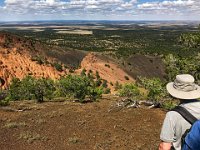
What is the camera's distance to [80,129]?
13.6 m

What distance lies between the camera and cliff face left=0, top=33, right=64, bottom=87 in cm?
4709

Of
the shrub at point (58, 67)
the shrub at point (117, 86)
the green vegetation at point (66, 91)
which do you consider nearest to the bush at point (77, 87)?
the green vegetation at point (66, 91)

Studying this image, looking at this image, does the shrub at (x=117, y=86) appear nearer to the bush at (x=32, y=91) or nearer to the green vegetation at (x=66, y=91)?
the green vegetation at (x=66, y=91)

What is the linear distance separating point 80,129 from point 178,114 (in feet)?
31.3

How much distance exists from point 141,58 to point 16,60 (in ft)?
117

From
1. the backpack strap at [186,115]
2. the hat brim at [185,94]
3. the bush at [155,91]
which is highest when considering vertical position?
the hat brim at [185,94]

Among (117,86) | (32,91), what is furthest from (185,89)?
(117,86)

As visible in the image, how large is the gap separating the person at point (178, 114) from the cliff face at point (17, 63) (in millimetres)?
42516

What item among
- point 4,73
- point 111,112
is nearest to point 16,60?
point 4,73

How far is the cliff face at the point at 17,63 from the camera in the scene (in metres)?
47.1

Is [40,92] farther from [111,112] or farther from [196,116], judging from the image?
[196,116]

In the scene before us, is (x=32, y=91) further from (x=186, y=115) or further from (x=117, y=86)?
(x=117, y=86)

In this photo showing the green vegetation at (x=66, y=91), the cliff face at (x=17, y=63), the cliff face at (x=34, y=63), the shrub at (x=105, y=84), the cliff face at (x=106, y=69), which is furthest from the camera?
the cliff face at (x=106, y=69)

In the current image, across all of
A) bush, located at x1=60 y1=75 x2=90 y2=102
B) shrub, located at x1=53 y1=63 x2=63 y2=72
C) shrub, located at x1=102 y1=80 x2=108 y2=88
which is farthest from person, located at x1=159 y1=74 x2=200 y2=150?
shrub, located at x1=53 y1=63 x2=63 y2=72
